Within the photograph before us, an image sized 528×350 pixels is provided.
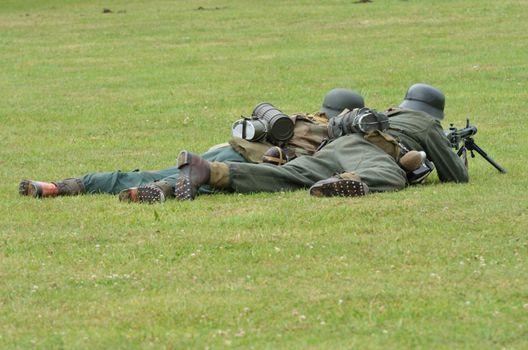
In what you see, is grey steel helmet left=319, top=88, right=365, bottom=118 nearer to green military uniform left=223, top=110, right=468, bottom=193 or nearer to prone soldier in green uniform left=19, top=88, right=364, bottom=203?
prone soldier in green uniform left=19, top=88, right=364, bottom=203

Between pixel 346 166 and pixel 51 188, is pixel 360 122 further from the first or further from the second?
pixel 51 188

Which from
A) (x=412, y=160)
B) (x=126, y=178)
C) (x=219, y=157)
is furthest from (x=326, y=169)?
(x=126, y=178)

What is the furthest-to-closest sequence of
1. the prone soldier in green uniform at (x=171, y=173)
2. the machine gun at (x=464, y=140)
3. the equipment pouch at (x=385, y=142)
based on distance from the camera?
the machine gun at (x=464, y=140), the equipment pouch at (x=385, y=142), the prone soldier in green uniform at (x=171, y=173)

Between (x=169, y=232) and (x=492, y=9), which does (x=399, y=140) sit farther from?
(x=492, y=9)

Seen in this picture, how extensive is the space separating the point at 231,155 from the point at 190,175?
3.27 feet

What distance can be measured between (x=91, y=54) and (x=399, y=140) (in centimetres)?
1751

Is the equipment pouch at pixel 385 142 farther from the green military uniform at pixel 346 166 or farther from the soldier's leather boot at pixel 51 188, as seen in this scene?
the soldier's leather boot at pixel 51 188

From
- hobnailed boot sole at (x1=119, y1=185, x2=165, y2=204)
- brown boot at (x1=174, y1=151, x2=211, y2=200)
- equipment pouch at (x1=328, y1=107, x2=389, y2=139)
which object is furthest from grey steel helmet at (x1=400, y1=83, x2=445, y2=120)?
hobnailed boot sole at (x1=119, y1=185, x2=165, y2=204)

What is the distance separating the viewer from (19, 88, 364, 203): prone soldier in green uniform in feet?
36.3

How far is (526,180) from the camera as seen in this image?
11820mm

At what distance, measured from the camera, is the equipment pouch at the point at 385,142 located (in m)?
11.2

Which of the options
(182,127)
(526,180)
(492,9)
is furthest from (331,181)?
(492,9)

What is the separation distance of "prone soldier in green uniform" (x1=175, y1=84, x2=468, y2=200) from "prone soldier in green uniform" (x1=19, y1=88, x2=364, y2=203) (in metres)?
0.31

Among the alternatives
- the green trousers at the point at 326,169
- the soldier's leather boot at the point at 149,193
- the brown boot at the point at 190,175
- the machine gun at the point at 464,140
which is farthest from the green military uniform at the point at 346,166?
the machine gun at the point at 464,140
